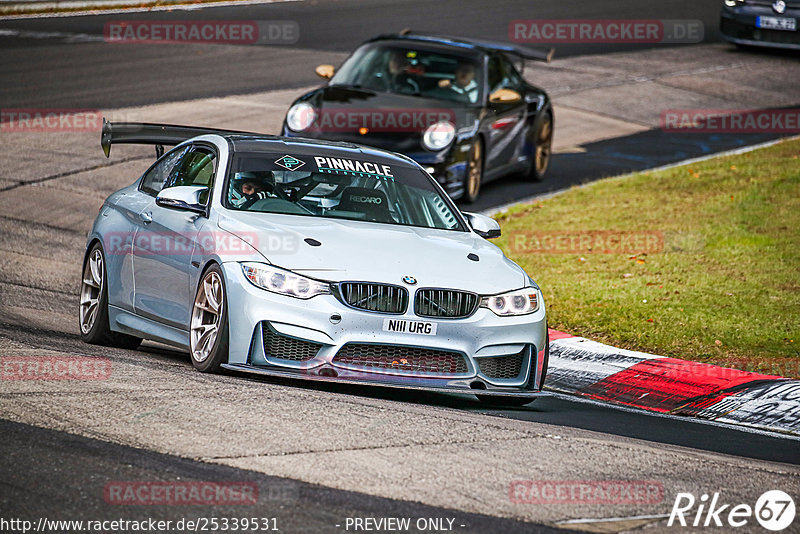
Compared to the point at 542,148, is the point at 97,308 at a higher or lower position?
higher

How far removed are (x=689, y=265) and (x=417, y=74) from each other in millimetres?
4869

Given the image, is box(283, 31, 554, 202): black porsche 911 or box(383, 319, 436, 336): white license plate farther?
box(283, 31, 554, 202): black porsche 911

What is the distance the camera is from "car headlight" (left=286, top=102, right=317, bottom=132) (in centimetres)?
1423

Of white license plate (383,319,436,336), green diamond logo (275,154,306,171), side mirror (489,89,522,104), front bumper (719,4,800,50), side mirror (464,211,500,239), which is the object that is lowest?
front bumper (719,4,800,50)

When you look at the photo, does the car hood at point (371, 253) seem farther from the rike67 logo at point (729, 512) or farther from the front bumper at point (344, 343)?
the rike67 logo at point (729, 512)

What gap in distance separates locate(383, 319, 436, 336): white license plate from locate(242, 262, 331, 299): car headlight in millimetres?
381

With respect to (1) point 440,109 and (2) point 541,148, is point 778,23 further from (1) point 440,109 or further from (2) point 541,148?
(1) point 440,109

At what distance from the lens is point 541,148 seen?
16859 mm

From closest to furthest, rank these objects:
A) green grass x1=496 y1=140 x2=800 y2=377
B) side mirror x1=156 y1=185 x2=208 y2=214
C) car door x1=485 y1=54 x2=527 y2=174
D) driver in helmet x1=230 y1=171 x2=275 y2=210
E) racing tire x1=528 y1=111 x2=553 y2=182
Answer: side mirror x1=156 y1=185 x2=208 y2=214 → driver in helmet x1=230 y1=171 x2=275 y2=210 → green grass x1=496 y1=140 x2=800 y2=377 → car door x1=485 y1=54 x2=527 y2=174 → racing tire x1=528 y1=111 x2=553 y2=182

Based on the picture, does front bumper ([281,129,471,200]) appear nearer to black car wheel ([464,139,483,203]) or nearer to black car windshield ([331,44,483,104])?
black car wheel ([464,139,483,203])

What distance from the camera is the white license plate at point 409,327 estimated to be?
23.6ft

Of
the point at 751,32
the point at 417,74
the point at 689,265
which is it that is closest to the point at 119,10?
the point at 751,32

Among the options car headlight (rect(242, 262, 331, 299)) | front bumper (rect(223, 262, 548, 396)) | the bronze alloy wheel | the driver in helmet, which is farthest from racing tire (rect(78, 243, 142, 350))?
the bronze alloy wheel

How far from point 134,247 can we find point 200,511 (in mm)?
3975
